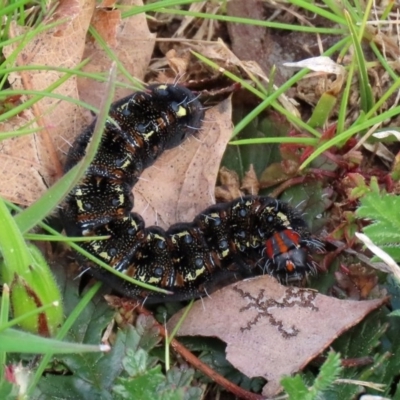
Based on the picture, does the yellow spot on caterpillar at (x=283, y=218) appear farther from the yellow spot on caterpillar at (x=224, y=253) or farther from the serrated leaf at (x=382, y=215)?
the serrated leaf at (x=382, y=215)

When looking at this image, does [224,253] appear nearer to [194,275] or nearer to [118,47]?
[194,275]

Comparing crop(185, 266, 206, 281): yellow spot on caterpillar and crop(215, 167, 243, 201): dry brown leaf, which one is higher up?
crop(215, 167, 243, 201): dry brown leaf

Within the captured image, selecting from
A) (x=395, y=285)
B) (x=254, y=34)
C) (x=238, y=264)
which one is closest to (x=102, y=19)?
(x=254, y=34)

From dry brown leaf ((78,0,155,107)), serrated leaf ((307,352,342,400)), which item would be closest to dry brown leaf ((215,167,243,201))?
dry brown leaf ((78,0,155,107))

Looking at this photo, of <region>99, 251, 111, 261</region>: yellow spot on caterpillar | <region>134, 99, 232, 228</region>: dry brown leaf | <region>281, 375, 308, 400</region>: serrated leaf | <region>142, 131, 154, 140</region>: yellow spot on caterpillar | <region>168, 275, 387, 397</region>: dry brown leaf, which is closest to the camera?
<region>281, 375, 308, 400</region>: serrated leaf

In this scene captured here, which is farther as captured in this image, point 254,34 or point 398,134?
point 254,34

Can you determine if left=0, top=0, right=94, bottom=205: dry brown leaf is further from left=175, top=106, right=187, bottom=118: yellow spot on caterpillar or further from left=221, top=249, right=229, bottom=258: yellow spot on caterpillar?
left=221, top=249, right=229, bottom=258: yellow spot on caterpillar

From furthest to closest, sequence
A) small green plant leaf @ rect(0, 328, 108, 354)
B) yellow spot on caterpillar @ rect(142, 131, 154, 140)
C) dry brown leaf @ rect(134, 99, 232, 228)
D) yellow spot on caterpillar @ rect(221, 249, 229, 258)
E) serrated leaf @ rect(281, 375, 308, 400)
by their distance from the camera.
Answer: dry brown leaf @ rect(134, 99, 232, 228) < yellow spot on caterpillar @ rect(142, 131, 154, 140) < yellow spot on caterpillar @ rect(221, 249, 229, 258) < serrated leaf @ rect(281, 375, 308, 400) < small green plant leaf @ rect(0, 328, 108, 354)

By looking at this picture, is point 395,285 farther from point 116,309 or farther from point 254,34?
point 254,34
